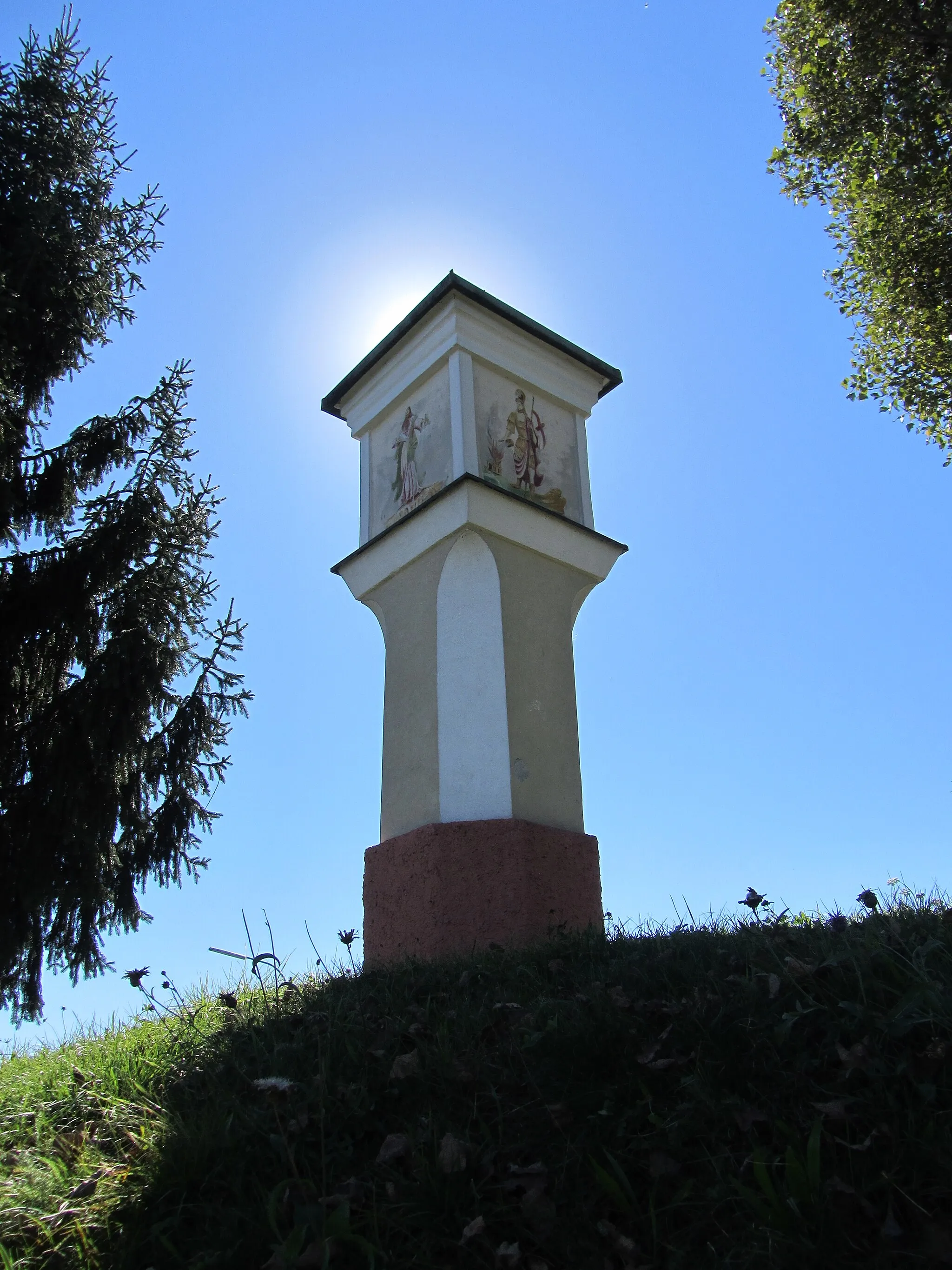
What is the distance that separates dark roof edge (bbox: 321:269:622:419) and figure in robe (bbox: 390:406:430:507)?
609 mm

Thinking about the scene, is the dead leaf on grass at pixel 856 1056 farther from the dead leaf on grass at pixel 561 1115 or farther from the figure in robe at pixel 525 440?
the figure in robe at pixel 525 440

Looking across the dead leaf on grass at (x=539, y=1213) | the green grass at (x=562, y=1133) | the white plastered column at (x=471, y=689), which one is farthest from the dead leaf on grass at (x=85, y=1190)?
the white plastered column at (x=471, y=689)

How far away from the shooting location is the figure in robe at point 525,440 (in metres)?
8.33

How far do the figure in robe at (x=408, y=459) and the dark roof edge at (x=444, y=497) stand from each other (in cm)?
32

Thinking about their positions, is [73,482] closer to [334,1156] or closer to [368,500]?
[368,500]

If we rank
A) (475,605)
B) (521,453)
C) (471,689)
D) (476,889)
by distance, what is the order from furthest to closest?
(521,453) < (475,605) < (471,689) < (476,889)

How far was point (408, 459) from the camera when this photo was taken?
859cm

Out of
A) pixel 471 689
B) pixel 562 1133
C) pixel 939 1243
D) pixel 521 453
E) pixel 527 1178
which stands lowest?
pixel 939 1243

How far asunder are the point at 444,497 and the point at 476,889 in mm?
2912

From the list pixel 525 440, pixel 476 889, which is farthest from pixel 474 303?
pixel 476 889

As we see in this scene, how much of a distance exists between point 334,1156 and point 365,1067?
0.54 metres

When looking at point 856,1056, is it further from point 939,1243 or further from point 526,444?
point 526,444

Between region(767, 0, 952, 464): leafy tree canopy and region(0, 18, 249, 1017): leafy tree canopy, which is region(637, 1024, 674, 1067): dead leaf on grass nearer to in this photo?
region(0, 18, 249, 1017): leafy tree canopy

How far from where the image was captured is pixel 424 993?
15.2 ft
